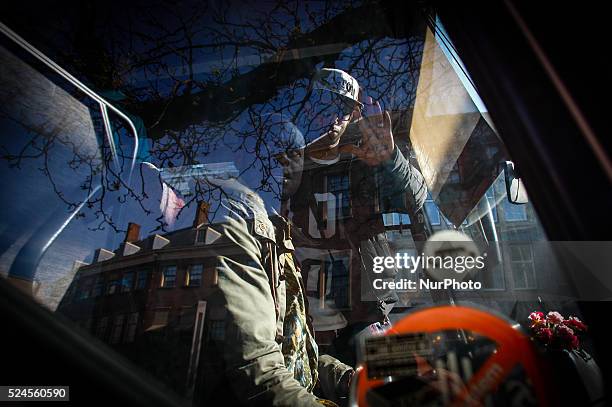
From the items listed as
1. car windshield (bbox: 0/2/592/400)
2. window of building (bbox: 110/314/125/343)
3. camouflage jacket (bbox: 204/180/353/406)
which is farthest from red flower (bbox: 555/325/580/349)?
window of building (bbox: 110/314/125/343)

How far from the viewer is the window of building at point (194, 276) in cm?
121

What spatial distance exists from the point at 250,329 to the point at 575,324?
3.05 ft

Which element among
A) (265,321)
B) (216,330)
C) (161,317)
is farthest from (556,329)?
(161,317)

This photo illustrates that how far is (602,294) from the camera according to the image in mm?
633

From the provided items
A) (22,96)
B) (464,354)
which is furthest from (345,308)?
(22,96)

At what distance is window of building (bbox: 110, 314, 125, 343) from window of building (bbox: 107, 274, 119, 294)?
5.8 inches

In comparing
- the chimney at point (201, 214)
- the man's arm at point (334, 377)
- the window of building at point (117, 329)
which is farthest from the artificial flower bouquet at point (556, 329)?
the window of building at point (117, 329)

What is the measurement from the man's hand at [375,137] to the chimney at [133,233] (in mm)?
938

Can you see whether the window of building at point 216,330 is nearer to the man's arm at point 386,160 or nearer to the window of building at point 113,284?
the window of building at point 113,284

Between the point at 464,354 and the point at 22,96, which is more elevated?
the point at 22,96

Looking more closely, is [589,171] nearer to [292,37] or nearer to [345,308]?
[345,308]

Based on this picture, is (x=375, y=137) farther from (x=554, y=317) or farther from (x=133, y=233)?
(x=133, y=233)

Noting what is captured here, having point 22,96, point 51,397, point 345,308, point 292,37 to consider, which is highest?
point 292,37

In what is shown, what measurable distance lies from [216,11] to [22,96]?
876 mm
